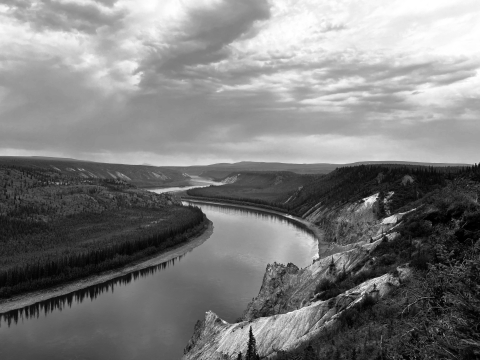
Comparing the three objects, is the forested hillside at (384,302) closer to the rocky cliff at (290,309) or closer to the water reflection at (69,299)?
the rocky cliff at (290,309)

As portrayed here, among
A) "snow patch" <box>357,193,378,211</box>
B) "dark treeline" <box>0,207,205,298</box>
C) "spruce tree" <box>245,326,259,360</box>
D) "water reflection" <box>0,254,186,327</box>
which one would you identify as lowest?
"water reflection" <box>0,254,186,327</box>

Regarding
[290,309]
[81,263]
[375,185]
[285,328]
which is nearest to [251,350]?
[285,328]

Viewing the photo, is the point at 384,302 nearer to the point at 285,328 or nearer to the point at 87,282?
the point at 285,328

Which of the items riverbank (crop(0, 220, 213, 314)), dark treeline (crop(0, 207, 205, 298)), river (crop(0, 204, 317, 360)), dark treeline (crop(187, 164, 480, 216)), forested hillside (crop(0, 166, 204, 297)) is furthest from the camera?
dark treeline (crop(187, 164, 480, 216))

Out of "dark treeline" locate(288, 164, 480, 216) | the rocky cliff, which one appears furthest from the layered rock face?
"dark treeline" locate(288, 164, 480, 216)

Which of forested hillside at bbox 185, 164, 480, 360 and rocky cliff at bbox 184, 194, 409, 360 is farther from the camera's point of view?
rocky cliff at bbox 184, 194, 409, 360

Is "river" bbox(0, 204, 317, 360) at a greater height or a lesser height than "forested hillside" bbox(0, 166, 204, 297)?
lesser

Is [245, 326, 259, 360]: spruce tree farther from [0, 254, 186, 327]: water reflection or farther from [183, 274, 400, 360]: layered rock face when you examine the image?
[0, 254, 186, 327]: water reflection
